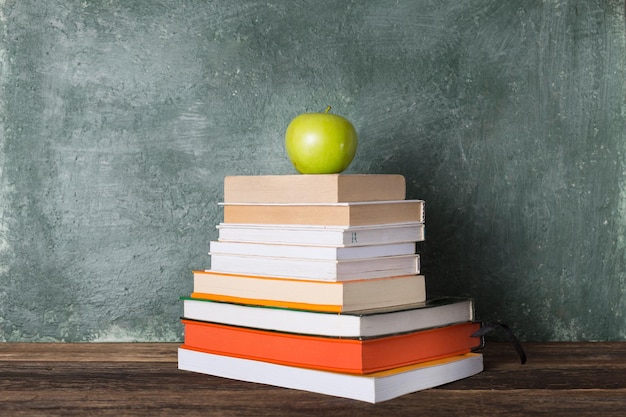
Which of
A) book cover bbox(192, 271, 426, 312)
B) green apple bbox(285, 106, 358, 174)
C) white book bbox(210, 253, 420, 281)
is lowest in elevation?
book cover bbox(192, 271, 426, 312)

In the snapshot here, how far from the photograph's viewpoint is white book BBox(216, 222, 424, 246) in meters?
1.44

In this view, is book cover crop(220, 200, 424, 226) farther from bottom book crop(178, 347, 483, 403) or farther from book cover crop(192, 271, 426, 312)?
bottom book crop(178, 347, 483, 403)

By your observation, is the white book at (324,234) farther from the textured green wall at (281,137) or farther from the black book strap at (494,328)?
the textured green wall at (281,137)

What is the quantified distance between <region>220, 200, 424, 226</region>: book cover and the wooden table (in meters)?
0.30

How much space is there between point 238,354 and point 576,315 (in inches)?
34.5

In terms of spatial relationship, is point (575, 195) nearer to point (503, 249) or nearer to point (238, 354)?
point (503, 249)

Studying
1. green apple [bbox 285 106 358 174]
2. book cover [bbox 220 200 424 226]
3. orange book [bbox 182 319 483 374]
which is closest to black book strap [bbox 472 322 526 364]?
orange book [bbox 182 319 483 374]

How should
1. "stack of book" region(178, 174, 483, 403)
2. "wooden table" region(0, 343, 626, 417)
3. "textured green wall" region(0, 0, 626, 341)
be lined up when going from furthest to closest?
1. "textured green wall" region(0, 0, 626, 341)
2. "stack of book" region(178, 174, 483, 403)
3. "wooden table" region(0, 343, 626, 417)

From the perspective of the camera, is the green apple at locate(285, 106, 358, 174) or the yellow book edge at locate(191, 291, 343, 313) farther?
the green apple at locate(285, 106, 358, 174)

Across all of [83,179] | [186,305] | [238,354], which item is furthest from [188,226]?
A: [238,354]

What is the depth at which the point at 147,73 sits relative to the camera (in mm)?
1985

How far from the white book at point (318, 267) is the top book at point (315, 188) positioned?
0.36 ft

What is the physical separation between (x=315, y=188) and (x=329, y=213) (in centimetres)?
6

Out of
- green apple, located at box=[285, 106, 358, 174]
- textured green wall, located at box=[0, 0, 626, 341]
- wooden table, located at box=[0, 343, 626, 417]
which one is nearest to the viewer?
wooden table, located at box=[0, 343, 626, 417]
